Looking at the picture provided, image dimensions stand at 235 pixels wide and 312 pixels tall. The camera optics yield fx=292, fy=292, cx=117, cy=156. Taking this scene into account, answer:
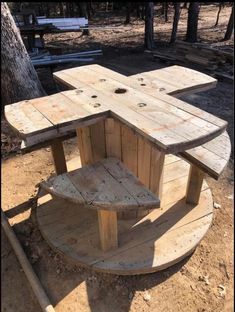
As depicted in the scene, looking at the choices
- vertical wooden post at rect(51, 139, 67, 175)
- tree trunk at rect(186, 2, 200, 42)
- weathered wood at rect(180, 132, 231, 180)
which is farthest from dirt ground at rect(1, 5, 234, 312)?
tree trunk at rect(186, 2, 200, 42)

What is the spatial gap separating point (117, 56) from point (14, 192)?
6437 mm

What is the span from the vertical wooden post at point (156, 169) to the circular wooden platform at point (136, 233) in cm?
35

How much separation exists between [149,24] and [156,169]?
7.66 m

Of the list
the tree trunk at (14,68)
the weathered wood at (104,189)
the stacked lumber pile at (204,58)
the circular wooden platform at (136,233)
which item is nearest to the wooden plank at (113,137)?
the weathered wood at (104,189)

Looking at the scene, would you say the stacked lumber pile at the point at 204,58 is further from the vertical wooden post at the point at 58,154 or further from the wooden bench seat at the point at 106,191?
the wooden bench seat at the point at 106,191

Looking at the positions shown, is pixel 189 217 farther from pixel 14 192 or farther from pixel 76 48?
pixel 76 48

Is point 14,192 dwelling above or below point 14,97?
below

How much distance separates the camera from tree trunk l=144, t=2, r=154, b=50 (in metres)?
8.40

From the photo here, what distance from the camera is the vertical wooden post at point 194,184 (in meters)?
2.52

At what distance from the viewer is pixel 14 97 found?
416 cm

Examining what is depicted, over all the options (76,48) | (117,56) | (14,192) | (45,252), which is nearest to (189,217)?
(45,252)

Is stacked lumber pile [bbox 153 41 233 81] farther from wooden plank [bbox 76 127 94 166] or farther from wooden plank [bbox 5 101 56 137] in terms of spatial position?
wooden plank [bbox 5 101 56 137]

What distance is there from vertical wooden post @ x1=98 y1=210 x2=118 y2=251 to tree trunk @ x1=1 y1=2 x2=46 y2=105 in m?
2.72

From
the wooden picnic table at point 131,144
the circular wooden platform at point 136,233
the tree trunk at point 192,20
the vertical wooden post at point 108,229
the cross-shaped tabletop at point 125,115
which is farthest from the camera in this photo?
the tree trunk at point 192,20
